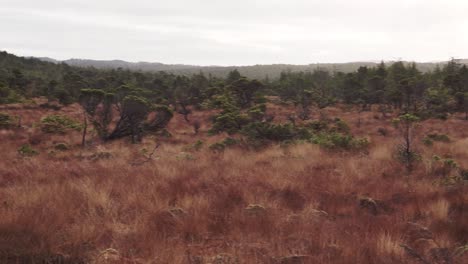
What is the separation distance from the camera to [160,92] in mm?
38875

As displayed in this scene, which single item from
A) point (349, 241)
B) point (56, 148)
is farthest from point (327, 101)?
point (349, 241)

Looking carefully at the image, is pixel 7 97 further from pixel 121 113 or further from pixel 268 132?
pixel 268 132

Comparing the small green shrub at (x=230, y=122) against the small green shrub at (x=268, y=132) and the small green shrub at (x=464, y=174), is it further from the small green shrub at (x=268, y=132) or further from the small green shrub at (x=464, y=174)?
the small green shrub at (x=464, y=174)

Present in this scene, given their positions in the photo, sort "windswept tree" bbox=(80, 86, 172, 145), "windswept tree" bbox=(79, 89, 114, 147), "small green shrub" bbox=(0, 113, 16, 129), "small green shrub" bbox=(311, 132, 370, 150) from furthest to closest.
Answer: "small green shrub" bbox=(0, 113, 16, 129) → "windswept tree" bbox=(80, 86, 172, 145) → "windswept tree" bbox=(79, 89, 114, 147) → "small green shrub" bbox=(311, 132, 370, 150)

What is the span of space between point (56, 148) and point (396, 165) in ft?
42.0

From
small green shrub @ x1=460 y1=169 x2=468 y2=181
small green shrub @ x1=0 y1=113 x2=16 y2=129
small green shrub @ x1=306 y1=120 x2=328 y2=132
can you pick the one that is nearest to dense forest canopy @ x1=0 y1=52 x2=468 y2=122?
small green shrub @ x1=0 y1=113 x2=16 y2=129

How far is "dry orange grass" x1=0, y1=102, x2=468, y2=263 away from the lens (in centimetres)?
344

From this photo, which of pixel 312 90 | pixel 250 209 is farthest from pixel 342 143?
pixel 312 90

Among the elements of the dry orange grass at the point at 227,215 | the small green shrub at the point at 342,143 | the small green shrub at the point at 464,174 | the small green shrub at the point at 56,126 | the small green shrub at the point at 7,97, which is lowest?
the small green shrub at the point at 56,126

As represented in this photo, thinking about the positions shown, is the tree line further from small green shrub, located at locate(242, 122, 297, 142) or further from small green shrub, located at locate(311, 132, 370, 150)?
small green shrub, located at locate(311, 132, 370, 150)

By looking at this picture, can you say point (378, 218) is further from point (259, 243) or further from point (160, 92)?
point (160, 92)

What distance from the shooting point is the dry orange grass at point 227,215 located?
11.3 feet

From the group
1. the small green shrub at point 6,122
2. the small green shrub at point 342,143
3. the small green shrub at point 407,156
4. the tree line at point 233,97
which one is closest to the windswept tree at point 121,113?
the tree line at point 233,97

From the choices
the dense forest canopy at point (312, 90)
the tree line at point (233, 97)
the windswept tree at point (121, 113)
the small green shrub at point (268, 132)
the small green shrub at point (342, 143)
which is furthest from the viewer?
the dense forest canopy at point (312, 90)
